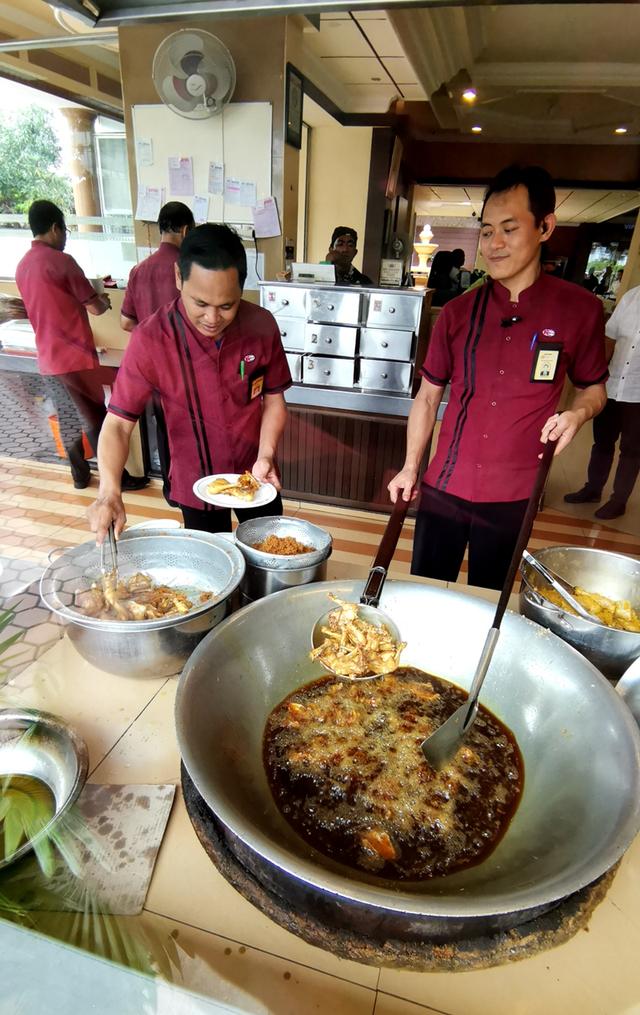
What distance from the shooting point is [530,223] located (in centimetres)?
157

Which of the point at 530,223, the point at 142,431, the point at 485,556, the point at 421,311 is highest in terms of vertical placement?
the point at 530,223

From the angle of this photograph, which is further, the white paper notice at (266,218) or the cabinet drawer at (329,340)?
the white paper notice at (266,218)

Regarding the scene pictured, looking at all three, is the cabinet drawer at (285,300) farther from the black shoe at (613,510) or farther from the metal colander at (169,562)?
the black shoe at (613,510)

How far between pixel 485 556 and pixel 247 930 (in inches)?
55.4

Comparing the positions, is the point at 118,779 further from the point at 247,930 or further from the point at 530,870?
the point at 530,870

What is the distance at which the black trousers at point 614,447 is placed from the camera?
4043 mm

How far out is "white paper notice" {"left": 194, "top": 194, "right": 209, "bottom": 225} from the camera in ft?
13.4

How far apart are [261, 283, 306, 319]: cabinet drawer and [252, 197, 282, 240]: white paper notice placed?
78 centimetres

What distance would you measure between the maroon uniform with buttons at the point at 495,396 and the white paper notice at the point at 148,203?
3310mm

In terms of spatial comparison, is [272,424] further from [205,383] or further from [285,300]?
[285,300]

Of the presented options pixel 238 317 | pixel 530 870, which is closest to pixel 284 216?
pixel 238 317

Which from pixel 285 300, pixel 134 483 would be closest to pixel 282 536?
pixel 285 300

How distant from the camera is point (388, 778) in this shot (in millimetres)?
960

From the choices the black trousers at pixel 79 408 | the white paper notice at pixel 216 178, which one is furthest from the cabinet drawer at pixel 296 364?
the white paper notice at pixel 216 178
